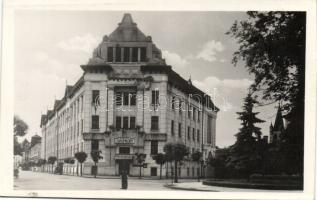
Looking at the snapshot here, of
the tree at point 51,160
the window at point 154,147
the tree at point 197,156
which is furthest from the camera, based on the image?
the tree at point 51,160

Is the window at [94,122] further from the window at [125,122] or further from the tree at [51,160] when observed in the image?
the tree at [51,160]

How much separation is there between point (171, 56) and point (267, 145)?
2103 mm

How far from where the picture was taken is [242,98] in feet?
43.1

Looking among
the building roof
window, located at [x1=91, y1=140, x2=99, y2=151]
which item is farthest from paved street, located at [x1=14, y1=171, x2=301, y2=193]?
the building roof

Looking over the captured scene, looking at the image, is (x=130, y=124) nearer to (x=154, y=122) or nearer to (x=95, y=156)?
(x=154, y=122)

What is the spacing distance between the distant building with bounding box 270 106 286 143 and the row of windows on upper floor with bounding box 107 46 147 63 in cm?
229

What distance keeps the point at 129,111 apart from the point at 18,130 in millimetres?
1768

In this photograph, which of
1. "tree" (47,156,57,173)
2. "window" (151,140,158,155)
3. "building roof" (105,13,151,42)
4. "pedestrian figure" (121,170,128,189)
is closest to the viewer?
"building roof" (105,13,151,42)

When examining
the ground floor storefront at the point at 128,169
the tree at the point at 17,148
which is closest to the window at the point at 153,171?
the ground floor storefront at the point at 128,169

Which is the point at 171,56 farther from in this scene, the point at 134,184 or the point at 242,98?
the point at 134,184

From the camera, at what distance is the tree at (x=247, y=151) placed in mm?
13188

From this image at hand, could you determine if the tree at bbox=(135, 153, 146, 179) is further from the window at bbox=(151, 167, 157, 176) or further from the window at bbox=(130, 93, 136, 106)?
the window at bbox=(130, 93, 136, 106)

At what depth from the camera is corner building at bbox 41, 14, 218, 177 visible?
1313 centimetres

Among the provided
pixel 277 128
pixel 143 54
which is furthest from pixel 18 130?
pixel 277 128
